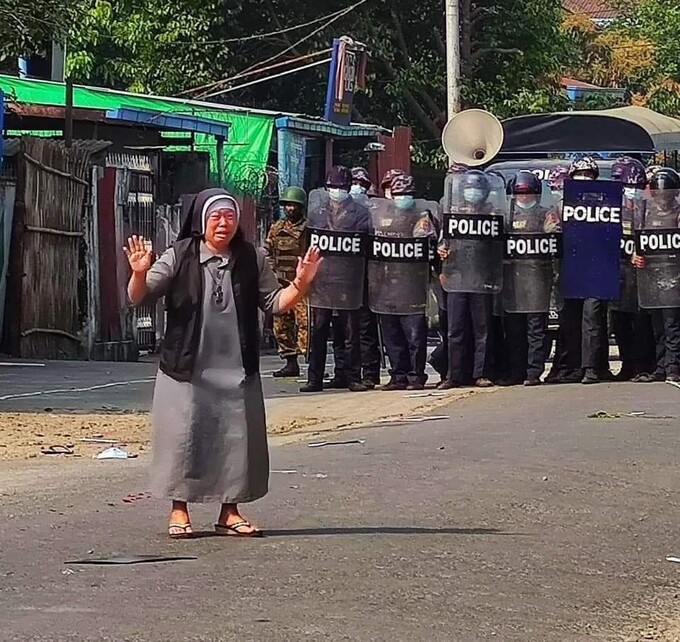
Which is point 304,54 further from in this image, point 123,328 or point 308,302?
point 308,302

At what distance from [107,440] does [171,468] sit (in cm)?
429

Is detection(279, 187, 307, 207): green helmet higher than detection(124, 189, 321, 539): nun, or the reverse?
detection(279, 187, 307, 207): green helmet

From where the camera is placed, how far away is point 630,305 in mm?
16438

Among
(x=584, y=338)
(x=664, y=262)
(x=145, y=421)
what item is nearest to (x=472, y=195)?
(x=584, y=338)

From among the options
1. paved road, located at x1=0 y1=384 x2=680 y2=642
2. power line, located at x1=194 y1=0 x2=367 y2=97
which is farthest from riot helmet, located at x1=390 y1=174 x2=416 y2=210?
power line, located at x1=194 y1=0 x2=367 y2=97

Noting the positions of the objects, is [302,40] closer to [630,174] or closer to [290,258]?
[290,258]

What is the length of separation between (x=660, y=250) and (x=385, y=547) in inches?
340

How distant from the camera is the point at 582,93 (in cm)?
3781

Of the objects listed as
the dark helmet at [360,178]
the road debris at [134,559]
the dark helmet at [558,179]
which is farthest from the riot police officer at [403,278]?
the road debris at [134,559]

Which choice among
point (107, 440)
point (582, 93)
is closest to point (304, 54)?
point (582, 93)

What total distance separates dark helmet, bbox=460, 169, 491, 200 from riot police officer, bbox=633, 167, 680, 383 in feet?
5.01

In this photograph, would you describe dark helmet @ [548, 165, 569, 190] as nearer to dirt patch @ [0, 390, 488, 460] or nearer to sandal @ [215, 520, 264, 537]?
dirt patch @ [0, 390, 488, 460]

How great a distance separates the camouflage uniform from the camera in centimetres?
1698

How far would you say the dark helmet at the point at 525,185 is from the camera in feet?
52.4
